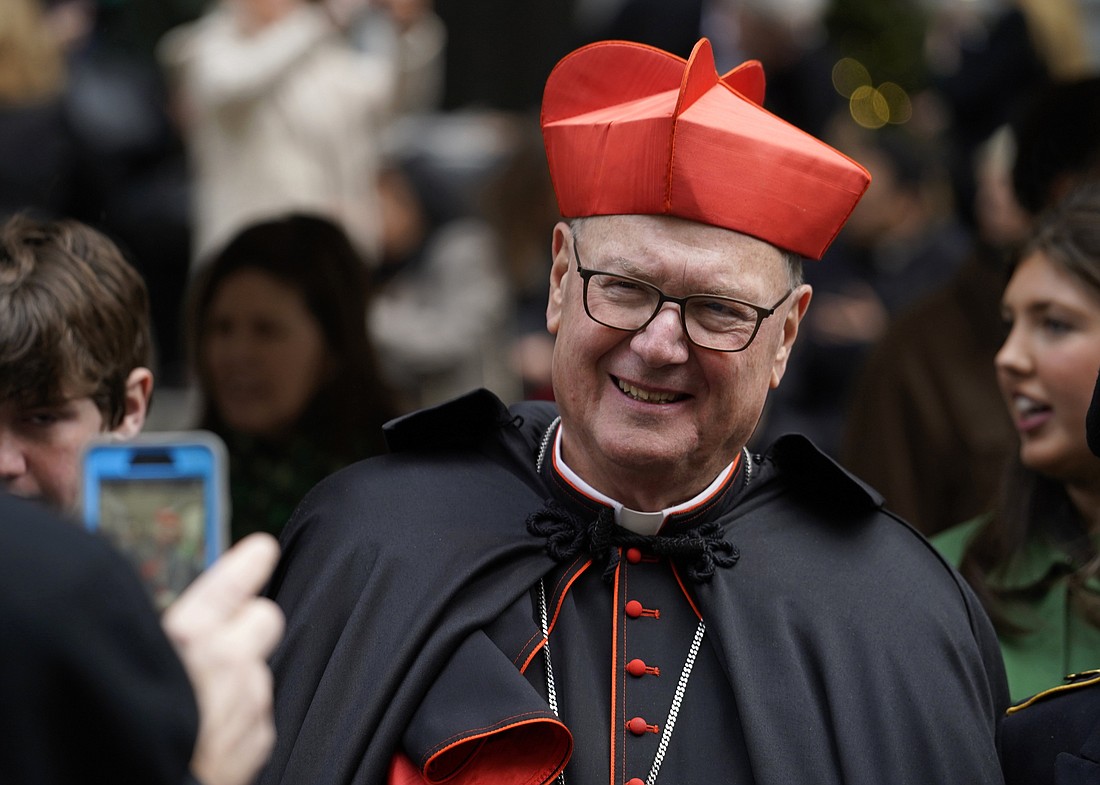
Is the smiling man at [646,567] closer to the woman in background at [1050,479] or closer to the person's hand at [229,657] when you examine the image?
the woman in background at [1050,479]

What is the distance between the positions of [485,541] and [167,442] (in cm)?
62

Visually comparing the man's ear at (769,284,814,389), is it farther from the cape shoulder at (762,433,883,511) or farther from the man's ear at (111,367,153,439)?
the man's ear at (111,367,153,439)

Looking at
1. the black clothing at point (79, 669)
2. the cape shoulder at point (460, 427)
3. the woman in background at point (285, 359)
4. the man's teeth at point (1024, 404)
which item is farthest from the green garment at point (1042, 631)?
the black clothing at point (79, 669)

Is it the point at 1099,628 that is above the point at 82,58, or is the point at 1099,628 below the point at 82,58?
below

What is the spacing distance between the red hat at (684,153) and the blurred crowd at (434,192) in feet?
5.66

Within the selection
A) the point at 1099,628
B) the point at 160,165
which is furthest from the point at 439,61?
the point at 1099,628

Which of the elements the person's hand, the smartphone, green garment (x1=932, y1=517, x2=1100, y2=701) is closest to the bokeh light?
green garment (x1=932, y1=517, x2=1100, y2=701)

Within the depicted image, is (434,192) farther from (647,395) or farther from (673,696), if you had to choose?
(673,696)

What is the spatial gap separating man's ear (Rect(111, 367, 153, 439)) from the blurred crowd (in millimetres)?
1075

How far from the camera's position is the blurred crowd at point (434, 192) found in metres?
4.89

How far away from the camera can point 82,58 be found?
7527 mm

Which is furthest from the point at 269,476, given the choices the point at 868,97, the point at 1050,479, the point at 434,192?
the point at 868,97

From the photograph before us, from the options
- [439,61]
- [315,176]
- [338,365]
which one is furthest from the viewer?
[439,61]

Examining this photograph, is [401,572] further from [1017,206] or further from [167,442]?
[1017,206]
